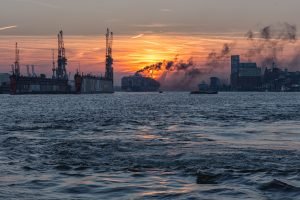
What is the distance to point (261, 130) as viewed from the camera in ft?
139

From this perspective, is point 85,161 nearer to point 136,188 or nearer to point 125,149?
point 125,149

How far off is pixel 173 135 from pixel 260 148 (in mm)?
10499

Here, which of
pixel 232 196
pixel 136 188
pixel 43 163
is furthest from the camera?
pixel 43 163

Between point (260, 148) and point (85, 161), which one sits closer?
point (85, 161)

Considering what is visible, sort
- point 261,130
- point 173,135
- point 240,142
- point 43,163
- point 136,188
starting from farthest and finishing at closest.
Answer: point 261,130
point 173,135
point 240,142
point 43,163
point 136,188

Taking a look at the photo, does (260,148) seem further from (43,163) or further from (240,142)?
(43,163)

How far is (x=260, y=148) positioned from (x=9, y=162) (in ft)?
42.3

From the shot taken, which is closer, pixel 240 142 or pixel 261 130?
pixel 240 142

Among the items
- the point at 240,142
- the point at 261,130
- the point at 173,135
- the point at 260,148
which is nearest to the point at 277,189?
the point at 260,148

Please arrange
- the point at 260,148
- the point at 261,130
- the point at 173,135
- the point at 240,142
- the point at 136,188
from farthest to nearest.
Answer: the point at 261,130, the point at 173,135, the point at 240,142, the point at 260,148, the point at 136,188

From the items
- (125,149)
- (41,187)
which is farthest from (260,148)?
(41,187)

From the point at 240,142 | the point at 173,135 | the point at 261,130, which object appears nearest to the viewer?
the point at 240,142

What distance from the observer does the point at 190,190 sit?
17375 millimetres

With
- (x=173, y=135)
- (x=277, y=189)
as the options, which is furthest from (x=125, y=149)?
(x=277, y=189)
